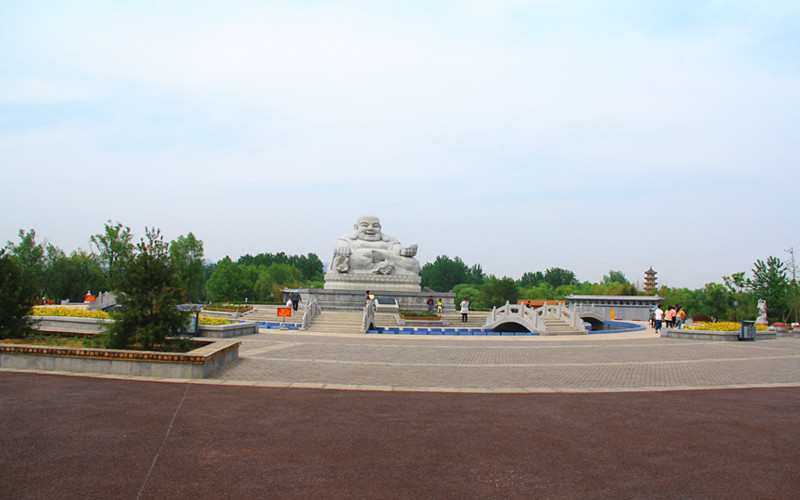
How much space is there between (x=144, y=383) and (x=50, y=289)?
40873 millimetres

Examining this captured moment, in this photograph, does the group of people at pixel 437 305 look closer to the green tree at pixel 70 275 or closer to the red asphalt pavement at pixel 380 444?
the red asphalt pavement at pixel 380 444

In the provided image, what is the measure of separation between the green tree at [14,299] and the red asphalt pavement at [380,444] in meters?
3.85

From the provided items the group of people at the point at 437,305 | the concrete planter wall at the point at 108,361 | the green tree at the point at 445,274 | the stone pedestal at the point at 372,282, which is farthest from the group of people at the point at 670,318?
the green tree at the point at 445,274

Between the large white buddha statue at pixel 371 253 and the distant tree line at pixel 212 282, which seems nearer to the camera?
the distant tree line at pixel 212 282

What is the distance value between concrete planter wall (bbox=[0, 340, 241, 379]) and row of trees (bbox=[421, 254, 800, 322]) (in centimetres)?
3135

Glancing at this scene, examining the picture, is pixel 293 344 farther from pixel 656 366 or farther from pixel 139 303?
pixel 656 366

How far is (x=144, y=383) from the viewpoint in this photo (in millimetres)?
8602

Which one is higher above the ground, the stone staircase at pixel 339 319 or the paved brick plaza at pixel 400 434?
the stone staircase at pixel 339 319

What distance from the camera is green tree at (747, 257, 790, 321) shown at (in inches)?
1250

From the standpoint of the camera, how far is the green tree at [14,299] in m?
11.2

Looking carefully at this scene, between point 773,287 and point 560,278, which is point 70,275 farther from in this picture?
point 560,278

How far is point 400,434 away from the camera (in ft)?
19.7

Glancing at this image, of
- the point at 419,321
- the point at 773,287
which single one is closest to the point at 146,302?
the point at 419,321

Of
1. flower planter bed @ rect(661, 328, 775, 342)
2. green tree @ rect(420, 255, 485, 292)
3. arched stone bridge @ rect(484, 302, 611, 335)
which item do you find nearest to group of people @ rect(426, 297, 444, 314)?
arched stone bridge @ rect(484, 302, 611, 335)
